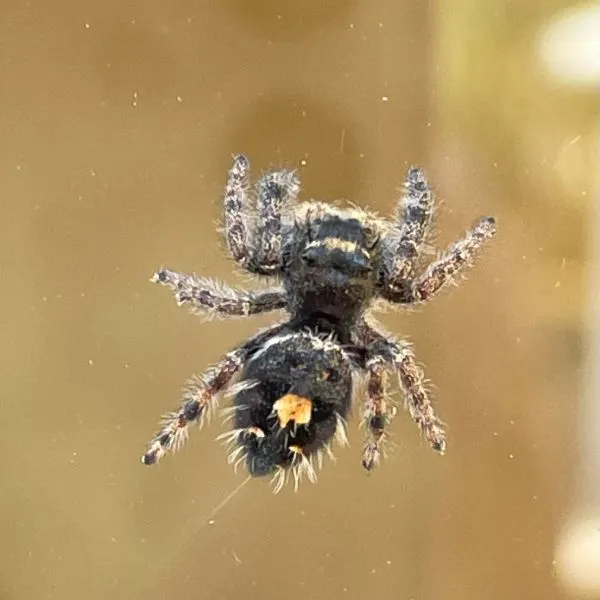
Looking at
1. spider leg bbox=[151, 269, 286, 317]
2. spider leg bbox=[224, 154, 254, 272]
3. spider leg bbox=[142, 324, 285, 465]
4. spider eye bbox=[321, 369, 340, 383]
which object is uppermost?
spider leg bbox=[224, 154, 254, 272]

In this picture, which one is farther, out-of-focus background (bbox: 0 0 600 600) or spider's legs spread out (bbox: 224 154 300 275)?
out-of-focus background (bbox: 0 0 600 600)

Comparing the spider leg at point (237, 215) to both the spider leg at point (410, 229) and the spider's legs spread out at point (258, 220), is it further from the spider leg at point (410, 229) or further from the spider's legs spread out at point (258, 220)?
the spider leg at point (410, 229)

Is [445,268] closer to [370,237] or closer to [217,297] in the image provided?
[370,237]

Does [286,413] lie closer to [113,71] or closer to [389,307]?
[389,307]

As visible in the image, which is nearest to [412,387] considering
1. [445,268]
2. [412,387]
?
[412,387]

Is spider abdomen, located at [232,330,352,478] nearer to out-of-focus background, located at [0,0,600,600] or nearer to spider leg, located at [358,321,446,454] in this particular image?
spider leg, located at [358,321,446,454]

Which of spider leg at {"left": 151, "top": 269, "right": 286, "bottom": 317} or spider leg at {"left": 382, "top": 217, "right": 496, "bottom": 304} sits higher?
spider leg at {"left": 382, "top": 217, "right": 496, "bottom": 304}

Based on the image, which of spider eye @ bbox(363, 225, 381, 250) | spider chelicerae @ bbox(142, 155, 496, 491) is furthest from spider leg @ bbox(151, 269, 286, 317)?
spider eye @ bbox(363, 225, 381, 250)
